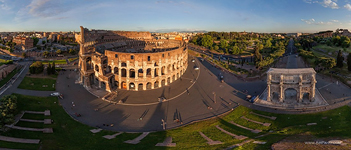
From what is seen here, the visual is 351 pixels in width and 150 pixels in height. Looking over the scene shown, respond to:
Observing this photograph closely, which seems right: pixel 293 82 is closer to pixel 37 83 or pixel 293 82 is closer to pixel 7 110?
pixel 7 110

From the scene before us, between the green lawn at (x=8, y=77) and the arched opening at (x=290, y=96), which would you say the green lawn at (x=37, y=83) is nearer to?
the green lawn at (x=8, y=77)

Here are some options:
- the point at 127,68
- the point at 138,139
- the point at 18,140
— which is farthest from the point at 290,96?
the point at 18,140

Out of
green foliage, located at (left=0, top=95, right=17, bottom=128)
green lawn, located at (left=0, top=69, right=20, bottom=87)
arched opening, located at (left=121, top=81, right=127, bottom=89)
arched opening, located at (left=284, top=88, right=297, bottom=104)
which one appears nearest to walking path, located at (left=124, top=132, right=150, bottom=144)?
green foliage, located at (left=0, top=95, right=17, bottom=128)

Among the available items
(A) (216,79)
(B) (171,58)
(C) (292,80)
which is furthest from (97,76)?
(C) (292,80)

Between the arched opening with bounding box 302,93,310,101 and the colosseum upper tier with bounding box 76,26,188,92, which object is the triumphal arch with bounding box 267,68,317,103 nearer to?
the arched opening with bounding box 302,93,310,101

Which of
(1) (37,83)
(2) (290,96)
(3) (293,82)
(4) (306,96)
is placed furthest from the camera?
(1) (37,83)

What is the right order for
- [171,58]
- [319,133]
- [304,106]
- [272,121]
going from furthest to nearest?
[171,58] < [304,106] < [272,121] < [319,133]

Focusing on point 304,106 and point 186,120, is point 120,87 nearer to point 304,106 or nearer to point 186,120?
point 186,120

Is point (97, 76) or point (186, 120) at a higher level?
point (97, 76)
